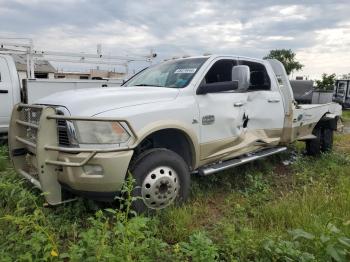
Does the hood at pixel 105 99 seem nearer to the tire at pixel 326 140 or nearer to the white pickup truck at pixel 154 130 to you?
the white pickup truck at pixel 154 130

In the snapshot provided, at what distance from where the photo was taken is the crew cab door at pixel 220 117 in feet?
14.7

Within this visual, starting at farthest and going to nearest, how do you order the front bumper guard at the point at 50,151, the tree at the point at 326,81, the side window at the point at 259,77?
the tree at the point at 326,81 → the side window at the point at 259,77 → the front bumper guard at the point at 50,151

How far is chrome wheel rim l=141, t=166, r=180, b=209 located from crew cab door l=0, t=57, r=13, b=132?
4976 millimetres

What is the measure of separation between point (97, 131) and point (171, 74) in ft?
5.52

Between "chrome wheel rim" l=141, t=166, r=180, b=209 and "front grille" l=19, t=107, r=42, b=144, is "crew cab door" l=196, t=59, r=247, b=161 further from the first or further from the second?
"front grille" l=19, t=107, r=42, b=144

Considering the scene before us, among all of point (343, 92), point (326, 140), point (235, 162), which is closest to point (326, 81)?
point (343, 92)

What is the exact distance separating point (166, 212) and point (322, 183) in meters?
2.54

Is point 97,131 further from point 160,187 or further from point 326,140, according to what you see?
point 326,140

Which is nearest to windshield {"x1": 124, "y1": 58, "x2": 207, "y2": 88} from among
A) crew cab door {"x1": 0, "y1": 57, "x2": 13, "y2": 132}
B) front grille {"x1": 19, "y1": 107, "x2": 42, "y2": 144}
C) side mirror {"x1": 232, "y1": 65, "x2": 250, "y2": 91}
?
side mirror {"x1": 232, "y1": 65, "x2": 250, "y2": 91}

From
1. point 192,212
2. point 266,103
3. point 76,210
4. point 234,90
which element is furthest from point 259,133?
point 76,210

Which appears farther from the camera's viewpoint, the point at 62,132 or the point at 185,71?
A: the point at 185,71

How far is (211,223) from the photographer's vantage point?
3.89 meters

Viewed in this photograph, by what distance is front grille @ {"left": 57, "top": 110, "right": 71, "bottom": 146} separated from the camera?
3627 mm

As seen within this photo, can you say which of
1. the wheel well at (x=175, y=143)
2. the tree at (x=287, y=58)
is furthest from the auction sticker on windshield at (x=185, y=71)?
the tree at (x=287, y=58)
